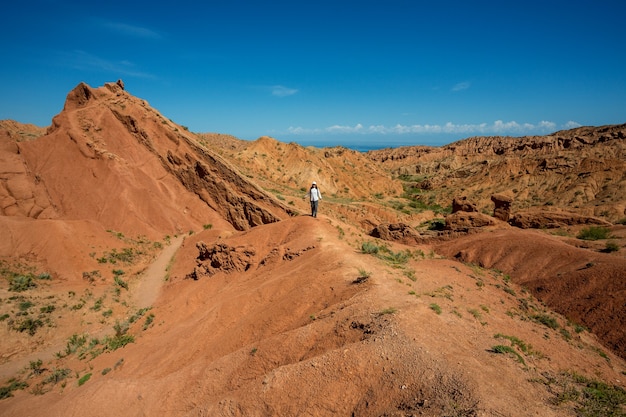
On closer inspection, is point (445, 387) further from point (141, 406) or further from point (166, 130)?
point (166, 130)

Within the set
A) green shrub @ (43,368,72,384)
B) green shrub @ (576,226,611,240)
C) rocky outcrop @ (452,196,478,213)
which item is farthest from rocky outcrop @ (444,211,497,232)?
green shrub @ (43,368,72,384)

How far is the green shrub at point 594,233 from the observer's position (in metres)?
19.3

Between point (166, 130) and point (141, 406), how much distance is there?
20.6 metres

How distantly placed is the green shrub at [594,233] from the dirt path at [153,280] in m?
24.5

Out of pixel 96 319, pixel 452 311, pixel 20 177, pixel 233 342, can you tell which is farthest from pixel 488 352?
pixel 20 177

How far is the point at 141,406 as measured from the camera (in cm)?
803

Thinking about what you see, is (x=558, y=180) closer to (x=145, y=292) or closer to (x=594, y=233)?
(x=594, y=233)

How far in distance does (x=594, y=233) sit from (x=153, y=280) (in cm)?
2542

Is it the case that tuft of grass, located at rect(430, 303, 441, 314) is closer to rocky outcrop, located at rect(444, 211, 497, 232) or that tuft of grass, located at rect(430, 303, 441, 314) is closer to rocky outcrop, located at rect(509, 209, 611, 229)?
rocky outcrop, located at rect(444, 211, 497, 232)

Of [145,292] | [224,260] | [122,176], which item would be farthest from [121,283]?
[122,176]

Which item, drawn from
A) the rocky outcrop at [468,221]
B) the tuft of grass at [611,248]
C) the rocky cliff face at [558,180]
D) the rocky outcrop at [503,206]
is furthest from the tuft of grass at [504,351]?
the rocky cliff face at [558,180]

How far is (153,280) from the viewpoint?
1734 cm

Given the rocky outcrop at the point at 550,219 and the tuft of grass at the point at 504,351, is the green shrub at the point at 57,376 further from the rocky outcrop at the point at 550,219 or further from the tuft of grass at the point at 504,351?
the rocky outcrop at the point at 550,219

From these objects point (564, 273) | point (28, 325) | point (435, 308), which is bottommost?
point (28, 325)
